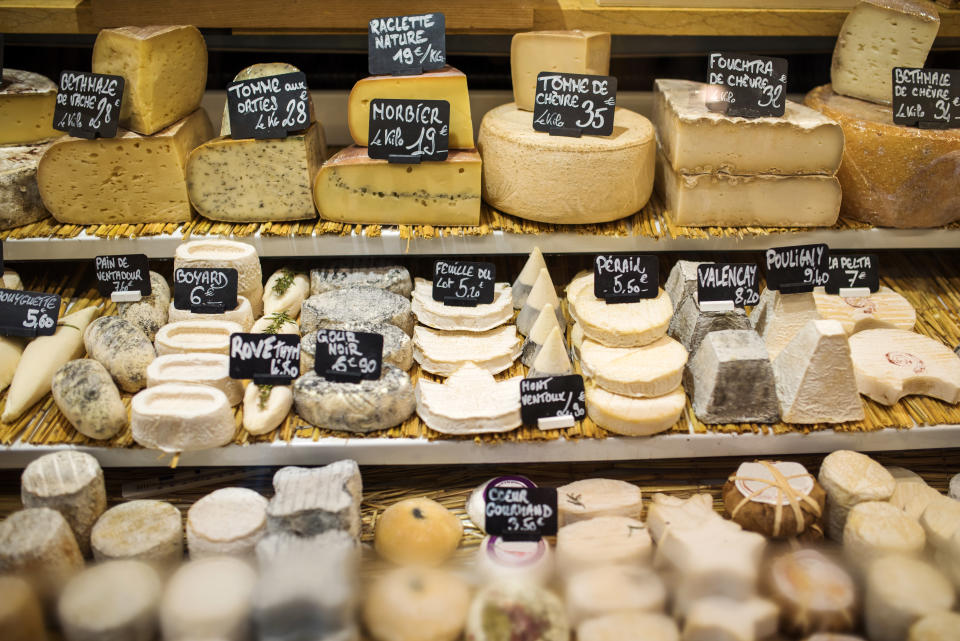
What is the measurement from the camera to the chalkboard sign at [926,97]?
7.14ft

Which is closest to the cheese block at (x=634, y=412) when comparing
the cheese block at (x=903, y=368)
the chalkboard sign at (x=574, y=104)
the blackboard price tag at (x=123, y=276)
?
the cheese block at (x=903, y=368)

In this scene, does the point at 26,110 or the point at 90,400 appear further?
the point at 26,110

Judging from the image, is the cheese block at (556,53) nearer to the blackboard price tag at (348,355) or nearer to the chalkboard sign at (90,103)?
the blackboard price tag at (348,355)

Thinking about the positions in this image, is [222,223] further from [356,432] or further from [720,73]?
[720,73]

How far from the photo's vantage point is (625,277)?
2092 mm

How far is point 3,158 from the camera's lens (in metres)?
2.20

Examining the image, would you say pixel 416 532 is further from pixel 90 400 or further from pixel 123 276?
pixel 123 276

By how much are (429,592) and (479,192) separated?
1.21 meters

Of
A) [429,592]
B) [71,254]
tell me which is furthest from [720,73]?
[71,254]

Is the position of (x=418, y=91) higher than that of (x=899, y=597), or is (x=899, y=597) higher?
(x=418, y=91)

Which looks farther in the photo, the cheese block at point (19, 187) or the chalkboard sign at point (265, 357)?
the cheese block at point (19, 187)

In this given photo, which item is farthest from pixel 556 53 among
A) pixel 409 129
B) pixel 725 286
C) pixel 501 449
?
pixel 501 449

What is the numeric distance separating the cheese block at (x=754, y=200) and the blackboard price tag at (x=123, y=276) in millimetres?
1526

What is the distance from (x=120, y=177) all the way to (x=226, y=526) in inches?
42.1
